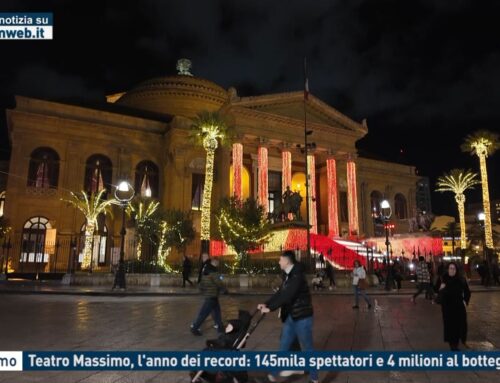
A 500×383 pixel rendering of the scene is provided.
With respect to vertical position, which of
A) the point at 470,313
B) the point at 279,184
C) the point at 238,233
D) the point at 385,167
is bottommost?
the point at 470,313

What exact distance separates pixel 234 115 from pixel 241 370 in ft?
121

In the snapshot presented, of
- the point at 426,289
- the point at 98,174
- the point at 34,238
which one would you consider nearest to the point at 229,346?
the point at 426,289

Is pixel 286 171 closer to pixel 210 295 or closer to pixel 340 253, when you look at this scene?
pixel 340 253

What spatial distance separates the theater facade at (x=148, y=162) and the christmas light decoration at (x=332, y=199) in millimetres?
113

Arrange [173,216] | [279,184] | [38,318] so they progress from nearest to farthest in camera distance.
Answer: [38,318] < [173,216] < [279,184]

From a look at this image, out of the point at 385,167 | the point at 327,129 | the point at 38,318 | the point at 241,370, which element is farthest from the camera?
the point at 385,167

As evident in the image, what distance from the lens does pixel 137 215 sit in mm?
31922

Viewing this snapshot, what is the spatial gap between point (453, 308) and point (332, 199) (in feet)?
124

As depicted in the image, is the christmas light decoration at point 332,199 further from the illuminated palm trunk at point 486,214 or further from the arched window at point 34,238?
the arched window at point 34,238

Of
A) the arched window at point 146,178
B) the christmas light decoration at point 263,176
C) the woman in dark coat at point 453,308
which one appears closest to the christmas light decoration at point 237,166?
the christmas light decoration at point 263,176

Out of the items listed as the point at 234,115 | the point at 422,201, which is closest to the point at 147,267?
the point at 234,115

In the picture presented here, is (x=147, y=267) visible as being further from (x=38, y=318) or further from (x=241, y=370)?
(x=241, y=370)

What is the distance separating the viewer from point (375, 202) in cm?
5669

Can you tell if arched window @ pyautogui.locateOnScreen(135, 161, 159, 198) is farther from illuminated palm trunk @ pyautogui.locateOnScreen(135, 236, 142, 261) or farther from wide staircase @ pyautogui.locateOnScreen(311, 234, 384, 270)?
wide staircase @ pyautogui.locateOnScreen(311, 234, 384, 270)
